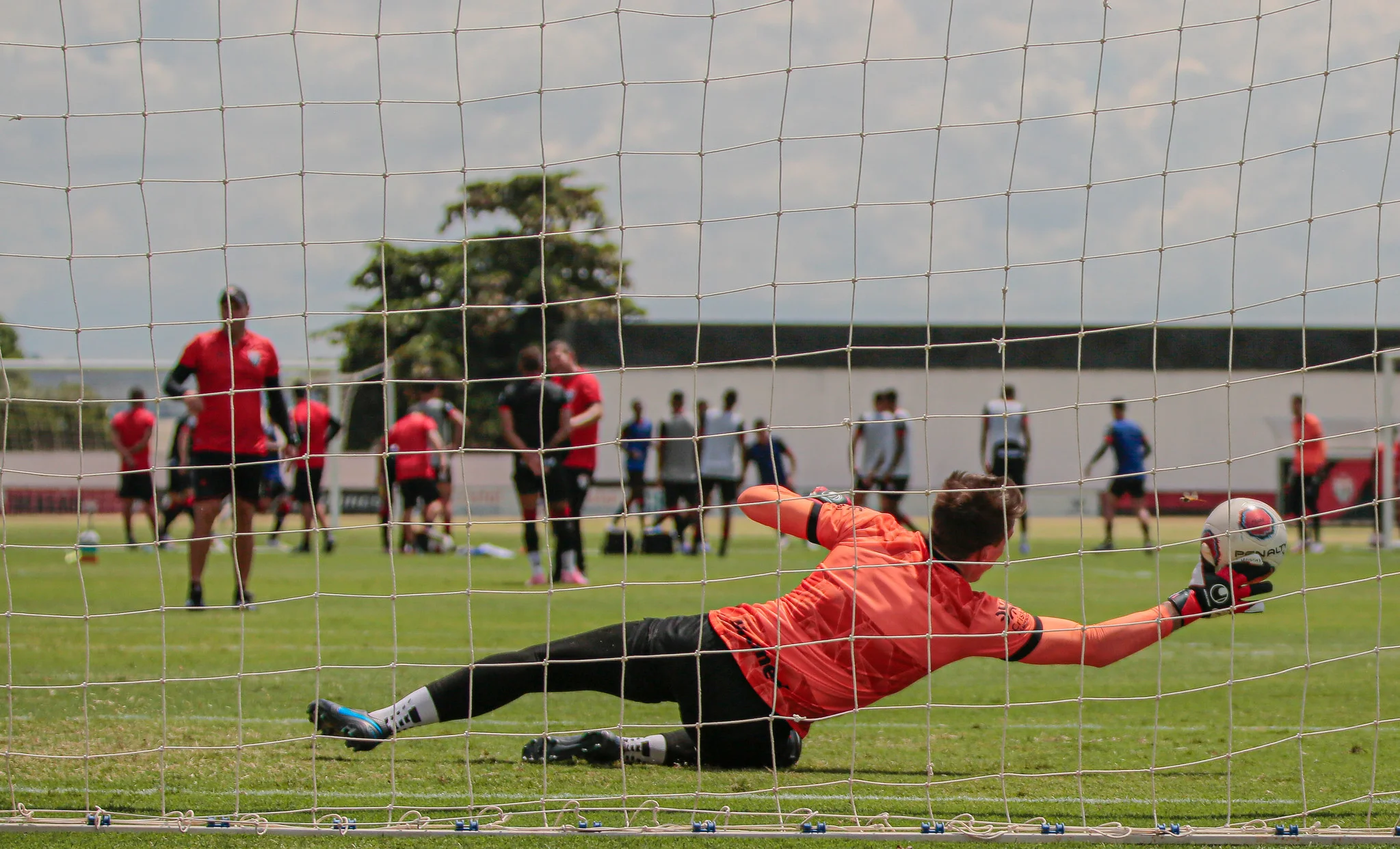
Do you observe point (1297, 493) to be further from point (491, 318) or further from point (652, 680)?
point (491, 318)

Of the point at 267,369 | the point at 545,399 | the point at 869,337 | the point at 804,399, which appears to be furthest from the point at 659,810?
the point at 869,337

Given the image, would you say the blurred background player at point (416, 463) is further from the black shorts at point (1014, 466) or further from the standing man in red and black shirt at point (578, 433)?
the black shorts at point (1014, 466)

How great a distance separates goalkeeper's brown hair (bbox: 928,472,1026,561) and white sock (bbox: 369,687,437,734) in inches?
61.2

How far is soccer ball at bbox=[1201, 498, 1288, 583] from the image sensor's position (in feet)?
11.4

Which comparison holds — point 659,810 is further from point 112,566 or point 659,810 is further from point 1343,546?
point 1343,546

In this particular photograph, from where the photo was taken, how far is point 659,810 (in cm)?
343

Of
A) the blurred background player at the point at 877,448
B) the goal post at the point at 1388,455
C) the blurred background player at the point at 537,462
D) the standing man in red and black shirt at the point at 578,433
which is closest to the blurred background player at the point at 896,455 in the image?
the blurred background player at the point at 877,448

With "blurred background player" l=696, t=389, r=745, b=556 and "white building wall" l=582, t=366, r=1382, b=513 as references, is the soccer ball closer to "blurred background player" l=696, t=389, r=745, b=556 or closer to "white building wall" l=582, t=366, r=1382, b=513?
"blurred background player" l=696, t=389, r=745, b=556

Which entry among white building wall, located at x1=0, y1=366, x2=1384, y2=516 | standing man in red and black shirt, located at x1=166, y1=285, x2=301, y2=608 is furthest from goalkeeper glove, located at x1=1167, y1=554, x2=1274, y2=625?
white building wall, located at x1=0, y1=366, x2=1384, y2=516

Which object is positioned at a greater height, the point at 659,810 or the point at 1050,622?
the point at 1050,622

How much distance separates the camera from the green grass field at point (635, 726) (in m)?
3.55

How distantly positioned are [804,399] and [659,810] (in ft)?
92.0

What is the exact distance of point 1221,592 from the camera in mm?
3424

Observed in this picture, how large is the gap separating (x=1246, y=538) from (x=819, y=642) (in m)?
1.17
